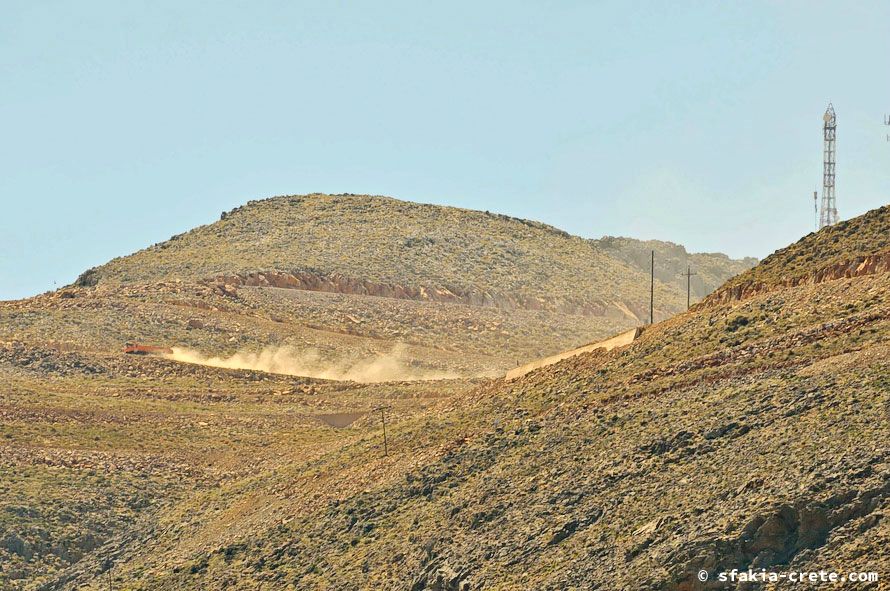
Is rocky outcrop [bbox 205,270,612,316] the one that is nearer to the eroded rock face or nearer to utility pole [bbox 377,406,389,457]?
utility pole [bbox 377,406,389,457]

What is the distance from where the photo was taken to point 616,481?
161 ft

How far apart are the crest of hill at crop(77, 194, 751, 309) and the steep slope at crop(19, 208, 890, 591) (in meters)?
69.3

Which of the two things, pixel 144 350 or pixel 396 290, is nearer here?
pixel 144 350

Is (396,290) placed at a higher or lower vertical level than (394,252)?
lower

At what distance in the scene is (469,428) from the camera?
62188mm

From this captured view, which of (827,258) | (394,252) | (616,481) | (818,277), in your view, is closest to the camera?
(616,481)

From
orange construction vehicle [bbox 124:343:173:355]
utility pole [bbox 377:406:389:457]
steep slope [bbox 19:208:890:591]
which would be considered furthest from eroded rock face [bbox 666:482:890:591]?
orange construction vehicle [bbox 124:343:173:355]

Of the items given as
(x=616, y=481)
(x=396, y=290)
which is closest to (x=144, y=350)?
(x=396, y=290)

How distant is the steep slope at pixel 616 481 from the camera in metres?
41.8

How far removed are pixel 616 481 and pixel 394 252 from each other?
3916 inches

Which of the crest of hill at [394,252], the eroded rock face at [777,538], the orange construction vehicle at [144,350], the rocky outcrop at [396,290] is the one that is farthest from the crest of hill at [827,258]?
the crest of hill at [394,252]

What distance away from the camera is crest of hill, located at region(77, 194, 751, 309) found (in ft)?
459

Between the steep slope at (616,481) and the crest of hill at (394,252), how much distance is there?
2729 inches

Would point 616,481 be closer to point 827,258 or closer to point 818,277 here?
point 818,277
